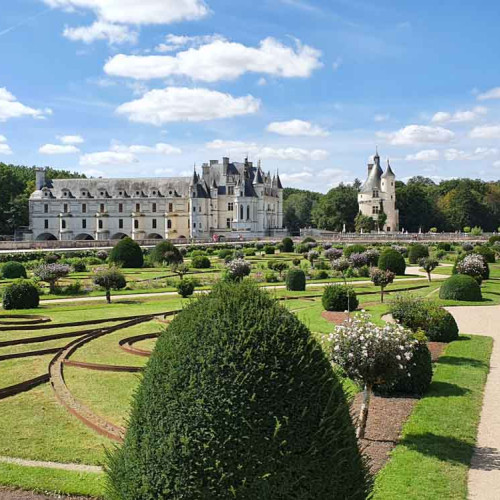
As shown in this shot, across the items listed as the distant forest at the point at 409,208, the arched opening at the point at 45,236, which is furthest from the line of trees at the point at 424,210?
the arched opening at the point at 45,236

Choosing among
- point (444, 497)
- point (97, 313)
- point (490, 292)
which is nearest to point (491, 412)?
point (444, 497)

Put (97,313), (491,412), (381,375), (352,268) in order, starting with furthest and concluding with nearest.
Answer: (352,268) < (97,313) < (491,412) < (381,375)

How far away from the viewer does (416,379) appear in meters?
10.4

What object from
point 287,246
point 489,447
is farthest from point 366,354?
point 287,246

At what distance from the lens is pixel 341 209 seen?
92688 millimetres

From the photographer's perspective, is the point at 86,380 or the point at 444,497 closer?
the point at 444,497

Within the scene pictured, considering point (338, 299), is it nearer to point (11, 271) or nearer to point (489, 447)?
point (489, 447)

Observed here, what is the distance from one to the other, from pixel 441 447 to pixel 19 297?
1647 cm

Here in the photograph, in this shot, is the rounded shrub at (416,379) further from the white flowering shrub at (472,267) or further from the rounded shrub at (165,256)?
→ the rounded shrub at (165,256)

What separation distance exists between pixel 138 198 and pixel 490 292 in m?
65.1

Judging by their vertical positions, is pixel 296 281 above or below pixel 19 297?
above

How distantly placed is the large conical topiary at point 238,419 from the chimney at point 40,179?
86688mm

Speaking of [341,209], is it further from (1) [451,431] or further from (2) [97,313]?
(1) [451,431]

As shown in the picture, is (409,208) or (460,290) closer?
(460,290)
